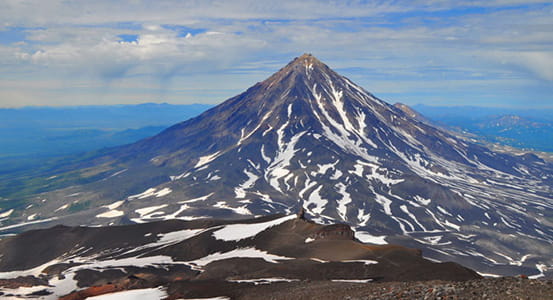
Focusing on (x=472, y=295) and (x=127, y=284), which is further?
(x=127, y=284)

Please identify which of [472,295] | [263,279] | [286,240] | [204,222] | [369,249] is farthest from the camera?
[204,222]

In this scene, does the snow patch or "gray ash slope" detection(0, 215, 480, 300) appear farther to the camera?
the snow patch

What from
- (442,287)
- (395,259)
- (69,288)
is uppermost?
(442,287)

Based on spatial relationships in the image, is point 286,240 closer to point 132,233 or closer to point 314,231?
point 314,231

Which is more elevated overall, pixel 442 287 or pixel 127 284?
pixel 442 287

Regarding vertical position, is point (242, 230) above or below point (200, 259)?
above

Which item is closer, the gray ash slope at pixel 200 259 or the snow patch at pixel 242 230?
the gray ash slope at pixel 200 259

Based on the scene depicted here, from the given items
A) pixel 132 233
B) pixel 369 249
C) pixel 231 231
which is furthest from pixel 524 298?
pixel 132 233

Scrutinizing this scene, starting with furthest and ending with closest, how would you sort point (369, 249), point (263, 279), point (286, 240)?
point (286, 240), point (369, 249), point (263, 279)
